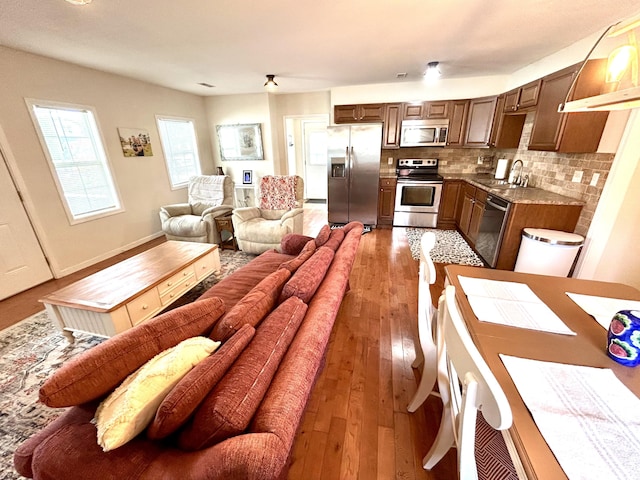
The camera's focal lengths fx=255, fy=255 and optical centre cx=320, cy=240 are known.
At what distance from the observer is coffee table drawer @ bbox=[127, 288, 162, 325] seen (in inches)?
71.8

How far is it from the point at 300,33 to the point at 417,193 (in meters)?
2.96

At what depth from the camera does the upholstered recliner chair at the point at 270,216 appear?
3358 millimetres

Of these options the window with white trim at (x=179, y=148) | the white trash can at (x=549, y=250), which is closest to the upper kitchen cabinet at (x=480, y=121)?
the white trash can at (x=549, y=250)

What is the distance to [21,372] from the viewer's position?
1788mm

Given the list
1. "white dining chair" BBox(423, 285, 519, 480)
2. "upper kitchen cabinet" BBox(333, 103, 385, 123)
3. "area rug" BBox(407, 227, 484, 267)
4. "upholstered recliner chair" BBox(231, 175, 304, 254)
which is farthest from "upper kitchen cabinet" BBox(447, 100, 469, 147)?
"white dining chair" BBox(423, 285, 519, 480)

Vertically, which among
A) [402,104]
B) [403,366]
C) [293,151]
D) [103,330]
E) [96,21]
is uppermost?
[96,21]

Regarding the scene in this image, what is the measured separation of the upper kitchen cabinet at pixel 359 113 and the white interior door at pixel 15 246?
441 centimetres

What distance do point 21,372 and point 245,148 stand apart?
15.8 feet

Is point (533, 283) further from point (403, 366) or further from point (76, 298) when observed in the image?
point (76, 298)

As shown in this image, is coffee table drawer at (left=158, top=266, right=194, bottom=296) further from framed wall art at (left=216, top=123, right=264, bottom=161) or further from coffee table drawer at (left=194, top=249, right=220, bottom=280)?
framed wall art at (left=216, top=123, right=264, bottom=161)

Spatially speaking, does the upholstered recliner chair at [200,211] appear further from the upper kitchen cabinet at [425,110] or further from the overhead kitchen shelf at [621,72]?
the overhead kitchen shelf at [621,72]

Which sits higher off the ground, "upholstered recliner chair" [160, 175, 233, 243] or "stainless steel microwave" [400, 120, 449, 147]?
"stainless steel microwave" [400, 120, 449, 147]

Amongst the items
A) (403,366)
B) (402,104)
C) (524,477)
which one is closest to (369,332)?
(403,366)

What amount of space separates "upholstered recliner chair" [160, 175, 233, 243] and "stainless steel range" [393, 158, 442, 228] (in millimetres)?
2930
